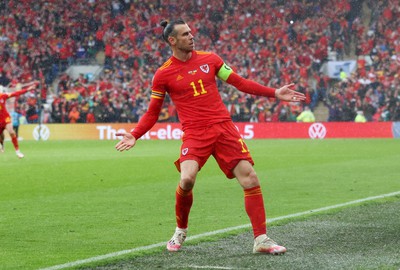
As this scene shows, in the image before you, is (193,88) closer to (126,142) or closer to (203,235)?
(126,142)

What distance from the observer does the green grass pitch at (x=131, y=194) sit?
921cm

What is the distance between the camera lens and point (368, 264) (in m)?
7.14

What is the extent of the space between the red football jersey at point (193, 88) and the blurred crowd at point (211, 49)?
31.5m

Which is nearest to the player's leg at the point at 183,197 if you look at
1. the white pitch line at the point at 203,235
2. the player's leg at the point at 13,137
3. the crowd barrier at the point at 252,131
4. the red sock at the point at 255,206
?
the white pitch line at the point at 203,235

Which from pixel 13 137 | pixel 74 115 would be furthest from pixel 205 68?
Answer: pixel 74 115

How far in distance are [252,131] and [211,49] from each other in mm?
6772

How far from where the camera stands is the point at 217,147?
825cm

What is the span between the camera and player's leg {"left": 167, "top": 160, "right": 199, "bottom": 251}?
8.13 m

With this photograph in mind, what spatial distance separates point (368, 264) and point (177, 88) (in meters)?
2.43

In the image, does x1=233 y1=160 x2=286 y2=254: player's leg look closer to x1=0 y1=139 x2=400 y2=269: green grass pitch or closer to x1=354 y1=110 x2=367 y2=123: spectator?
x1=0 y1=139 x2=400 y2=269: green grass pitch

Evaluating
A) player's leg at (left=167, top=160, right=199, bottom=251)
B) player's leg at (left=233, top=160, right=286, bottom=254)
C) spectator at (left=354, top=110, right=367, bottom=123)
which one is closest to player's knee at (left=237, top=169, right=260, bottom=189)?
player's leg at (left=233, top=160, right=286, bottom=254)

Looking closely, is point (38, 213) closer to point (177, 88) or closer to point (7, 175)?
point (177, 88)

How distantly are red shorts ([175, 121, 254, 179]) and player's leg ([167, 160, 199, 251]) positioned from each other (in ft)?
0.26

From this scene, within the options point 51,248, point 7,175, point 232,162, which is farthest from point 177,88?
point 7,175
